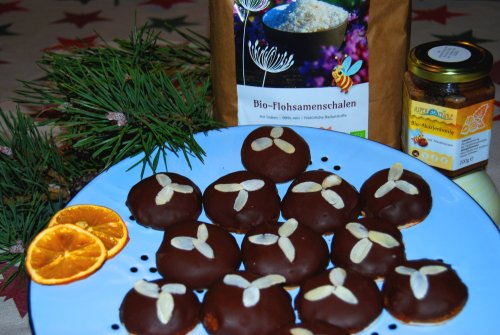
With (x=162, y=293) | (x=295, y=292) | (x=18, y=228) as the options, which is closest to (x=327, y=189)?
(x=295, y=292)

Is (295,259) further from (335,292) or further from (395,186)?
(395,186)

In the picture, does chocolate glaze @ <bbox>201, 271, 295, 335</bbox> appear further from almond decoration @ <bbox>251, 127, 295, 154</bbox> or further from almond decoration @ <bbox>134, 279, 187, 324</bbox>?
almond decoration @ <bbox>251, 127, 295, 154</bbox>

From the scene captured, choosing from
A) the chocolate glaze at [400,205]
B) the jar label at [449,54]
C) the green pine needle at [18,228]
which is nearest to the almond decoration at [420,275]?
the chocolate glaze at [400,205]

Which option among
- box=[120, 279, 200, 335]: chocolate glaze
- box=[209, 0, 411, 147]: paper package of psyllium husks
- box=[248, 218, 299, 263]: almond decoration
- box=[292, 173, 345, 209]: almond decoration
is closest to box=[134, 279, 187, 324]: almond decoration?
box=[120, 279, 200, 335]: chocolate glaze

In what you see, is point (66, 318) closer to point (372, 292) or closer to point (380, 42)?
point (372, 292)

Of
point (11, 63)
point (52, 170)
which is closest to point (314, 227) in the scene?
point (52, 170)

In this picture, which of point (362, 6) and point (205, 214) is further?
point (362, 6)
